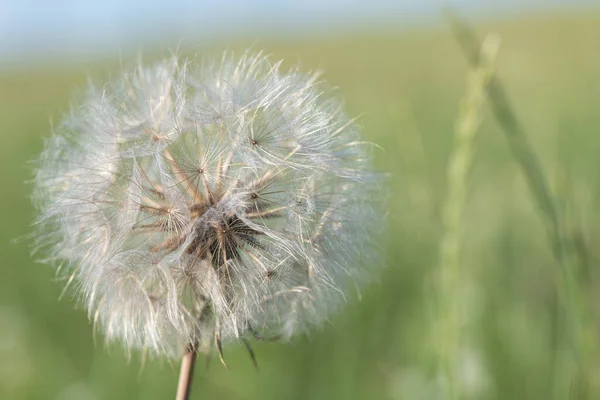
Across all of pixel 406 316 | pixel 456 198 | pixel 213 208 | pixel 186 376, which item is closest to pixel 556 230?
pixel 456 198

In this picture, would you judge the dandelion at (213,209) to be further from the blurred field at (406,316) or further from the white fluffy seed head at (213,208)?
the blurred field at (406,316)

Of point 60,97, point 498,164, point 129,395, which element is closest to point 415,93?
point 498,164

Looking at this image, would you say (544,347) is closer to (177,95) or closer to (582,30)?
(177,95)

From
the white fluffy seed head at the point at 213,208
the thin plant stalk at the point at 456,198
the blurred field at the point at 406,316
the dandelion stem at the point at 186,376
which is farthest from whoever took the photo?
the blurred field at the point at 406,316

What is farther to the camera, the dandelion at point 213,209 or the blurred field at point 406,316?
the blurred field at point 406,316

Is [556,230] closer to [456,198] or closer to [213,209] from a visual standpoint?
[456,198]

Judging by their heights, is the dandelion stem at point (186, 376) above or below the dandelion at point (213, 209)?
below

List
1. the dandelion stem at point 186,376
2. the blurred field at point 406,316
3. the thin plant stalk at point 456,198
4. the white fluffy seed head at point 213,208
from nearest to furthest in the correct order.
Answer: the dandelion stem at point 186,376
the white fluffy seed head at point 213,208
the thin plant stalk at point 456,198
the blurred field at point 406,316

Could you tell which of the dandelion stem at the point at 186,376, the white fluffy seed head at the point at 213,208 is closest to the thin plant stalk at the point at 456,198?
the white fluffy seed head at the point at 213,208
